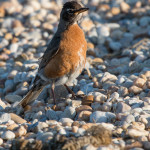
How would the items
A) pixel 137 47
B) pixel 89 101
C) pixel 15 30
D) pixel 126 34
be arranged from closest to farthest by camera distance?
pixel 89 101 < pixel 137 47 < pixel 126 34 < pixel 15 30

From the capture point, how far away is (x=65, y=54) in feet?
20.3

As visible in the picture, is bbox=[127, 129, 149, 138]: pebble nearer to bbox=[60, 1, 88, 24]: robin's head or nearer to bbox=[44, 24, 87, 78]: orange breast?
bbox=[44, 24, 87, 78]: orange breast

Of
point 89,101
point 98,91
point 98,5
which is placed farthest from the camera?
point 98,5

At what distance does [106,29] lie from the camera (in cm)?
950

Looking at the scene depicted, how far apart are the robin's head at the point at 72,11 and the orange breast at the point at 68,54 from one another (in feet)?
0.59

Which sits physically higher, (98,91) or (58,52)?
(58,52)

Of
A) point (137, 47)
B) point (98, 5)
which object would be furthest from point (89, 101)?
point (98, 5)

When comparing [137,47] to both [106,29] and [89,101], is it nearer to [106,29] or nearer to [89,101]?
[106,29]

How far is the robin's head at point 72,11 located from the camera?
6.46 m

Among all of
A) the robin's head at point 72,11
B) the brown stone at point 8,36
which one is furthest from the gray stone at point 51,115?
the brown stone at point 8,36

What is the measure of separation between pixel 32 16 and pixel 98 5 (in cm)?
213

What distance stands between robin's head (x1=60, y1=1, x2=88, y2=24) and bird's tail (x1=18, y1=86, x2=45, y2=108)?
141cm


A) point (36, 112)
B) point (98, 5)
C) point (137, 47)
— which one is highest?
point (98, 5)

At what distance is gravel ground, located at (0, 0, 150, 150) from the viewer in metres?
4.39
